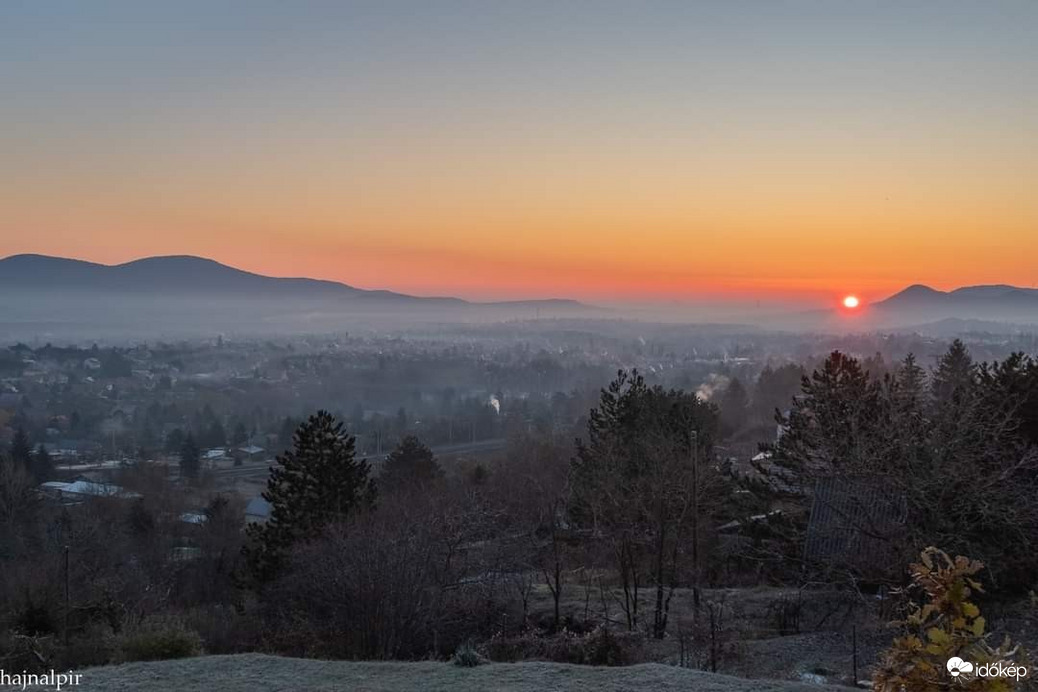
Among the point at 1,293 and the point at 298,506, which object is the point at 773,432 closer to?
the point at 298,506

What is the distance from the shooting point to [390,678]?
21.6 ft

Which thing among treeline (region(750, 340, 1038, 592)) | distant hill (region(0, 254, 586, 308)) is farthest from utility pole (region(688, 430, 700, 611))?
distant hill (region(0, 254, 586, 308))

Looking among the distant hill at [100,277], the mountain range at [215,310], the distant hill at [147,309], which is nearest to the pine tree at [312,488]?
the distant hill at [147,309]

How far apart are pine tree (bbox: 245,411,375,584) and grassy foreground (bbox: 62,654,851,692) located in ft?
29.6

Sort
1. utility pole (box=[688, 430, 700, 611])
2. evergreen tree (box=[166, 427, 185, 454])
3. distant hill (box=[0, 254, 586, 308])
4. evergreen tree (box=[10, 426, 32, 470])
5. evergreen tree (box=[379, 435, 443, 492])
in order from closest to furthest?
utility pole (box=[688, 430, 700, 611])
evergreen tree (box=[379, 435, 443, 492])
evergreen tree (box=[10, 426, 32, 470])
evergreen tree (box=[166, 427, 185, 454])
distant hill (box=[0, 254, 586, 308])

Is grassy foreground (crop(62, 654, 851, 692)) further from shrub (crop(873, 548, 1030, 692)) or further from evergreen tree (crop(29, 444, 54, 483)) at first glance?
evergreen tree (crop(29, 444, 54, 483))

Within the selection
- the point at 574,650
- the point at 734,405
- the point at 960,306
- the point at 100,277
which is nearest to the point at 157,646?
the point at 574,650

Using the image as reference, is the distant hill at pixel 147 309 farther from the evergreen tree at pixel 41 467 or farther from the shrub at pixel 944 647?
the shrub at pixel 944 647

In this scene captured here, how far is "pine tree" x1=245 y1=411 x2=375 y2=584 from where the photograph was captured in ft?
53.0

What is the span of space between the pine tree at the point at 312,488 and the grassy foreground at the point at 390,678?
29.6 feet

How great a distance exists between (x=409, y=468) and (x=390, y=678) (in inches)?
789

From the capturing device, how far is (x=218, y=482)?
41.1 m

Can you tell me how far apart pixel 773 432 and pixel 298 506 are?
126ft

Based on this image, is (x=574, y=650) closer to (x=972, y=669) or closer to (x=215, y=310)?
(x=972, y=669)
